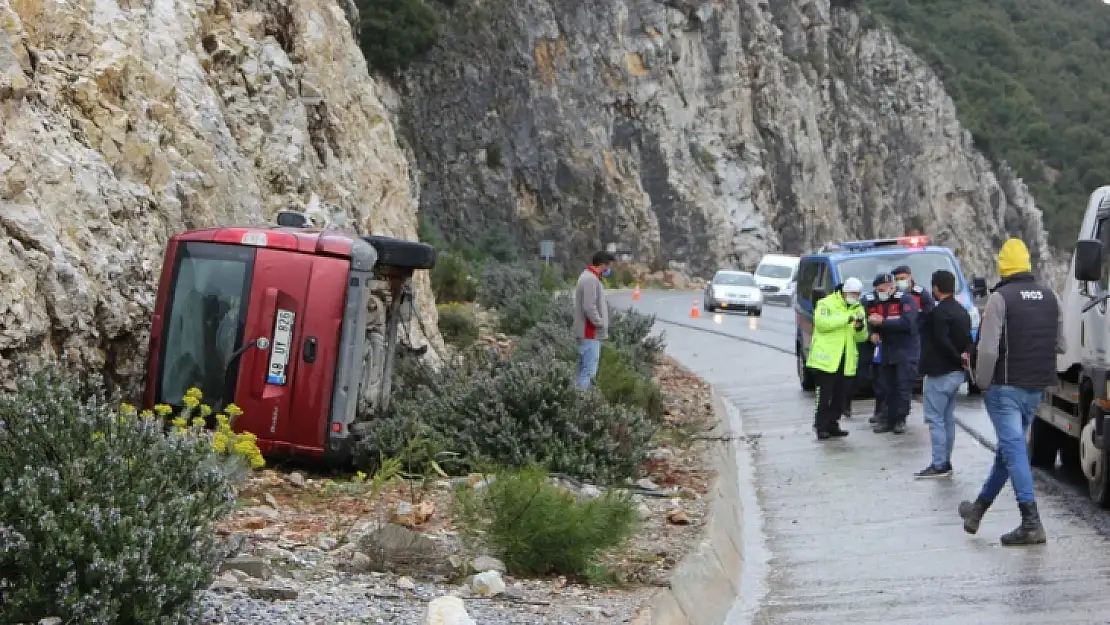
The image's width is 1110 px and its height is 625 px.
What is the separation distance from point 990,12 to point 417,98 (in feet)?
316

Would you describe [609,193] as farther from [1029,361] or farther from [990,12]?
[990,12]

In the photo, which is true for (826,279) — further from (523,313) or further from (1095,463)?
(1095,463)

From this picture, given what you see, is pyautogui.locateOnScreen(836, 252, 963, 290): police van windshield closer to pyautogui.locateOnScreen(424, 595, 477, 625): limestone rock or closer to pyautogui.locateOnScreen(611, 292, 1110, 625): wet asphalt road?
pyautogui.locateOnScreen(611, 292, 1110, 625): wet asphalt road

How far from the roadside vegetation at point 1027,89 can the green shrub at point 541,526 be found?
104055 mm

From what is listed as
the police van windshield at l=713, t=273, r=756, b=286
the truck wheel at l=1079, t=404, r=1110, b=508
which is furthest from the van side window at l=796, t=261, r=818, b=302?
the police van windshield at l=713, t=273, r=756, b=286

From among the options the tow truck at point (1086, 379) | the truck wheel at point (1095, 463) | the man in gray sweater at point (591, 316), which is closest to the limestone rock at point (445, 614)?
the tow truck at point (1086, 379)

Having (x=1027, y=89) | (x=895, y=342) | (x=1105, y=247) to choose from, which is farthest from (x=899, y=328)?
(x=1027, y=89)

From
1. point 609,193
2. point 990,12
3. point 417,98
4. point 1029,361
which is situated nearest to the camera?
point 1029,361

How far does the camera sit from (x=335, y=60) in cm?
2089

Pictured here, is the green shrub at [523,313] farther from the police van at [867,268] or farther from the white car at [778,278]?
the white car at [778,278]

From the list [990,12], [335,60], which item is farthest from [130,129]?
[990,12]

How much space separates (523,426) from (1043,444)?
4.82 meters

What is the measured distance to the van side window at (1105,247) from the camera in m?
11.4

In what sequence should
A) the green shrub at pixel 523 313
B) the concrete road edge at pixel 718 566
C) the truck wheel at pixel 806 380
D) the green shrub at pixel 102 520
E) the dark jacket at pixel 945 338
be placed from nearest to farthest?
the green shrub at pixel 102 520 < the concrete road edge at pixel 718 566 < the dark jacket at pixel 945 338 < the truck wheel at pixel 806 380 < the green shrub at pixel 523 313
